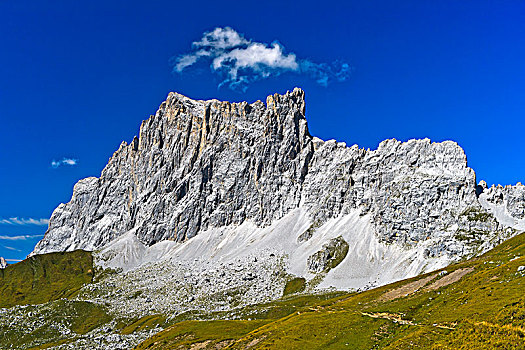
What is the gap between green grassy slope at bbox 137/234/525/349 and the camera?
44781mm

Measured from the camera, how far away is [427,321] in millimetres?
59906

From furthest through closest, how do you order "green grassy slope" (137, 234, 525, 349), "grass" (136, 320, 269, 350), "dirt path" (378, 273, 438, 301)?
"grass" (136, 320, 269, 350), "dirt path" (378, 273, 438, 301), "green grassy slope" (137, 234, 525, 349)

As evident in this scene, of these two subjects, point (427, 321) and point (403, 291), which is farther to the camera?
point (403, 291)

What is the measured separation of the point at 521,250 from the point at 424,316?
47948mm

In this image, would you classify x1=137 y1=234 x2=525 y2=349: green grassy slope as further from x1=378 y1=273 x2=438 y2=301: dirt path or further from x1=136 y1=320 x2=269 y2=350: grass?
x1=136 y1=320 x2=269 y2=350: grass

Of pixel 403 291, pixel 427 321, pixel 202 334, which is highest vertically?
pixel 202 334

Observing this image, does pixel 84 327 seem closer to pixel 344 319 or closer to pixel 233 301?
pixel 233 301

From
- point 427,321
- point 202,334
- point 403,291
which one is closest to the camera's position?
point 427,321

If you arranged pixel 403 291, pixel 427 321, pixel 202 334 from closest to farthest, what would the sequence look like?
1. pixel 427 321
2. pixel 403 291
3. pixel 202 334

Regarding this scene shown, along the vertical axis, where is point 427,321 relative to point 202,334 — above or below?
below

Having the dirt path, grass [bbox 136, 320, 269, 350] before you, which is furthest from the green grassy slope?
grass [bbox 136, 320, 269, 350]

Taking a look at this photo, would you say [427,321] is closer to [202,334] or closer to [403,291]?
[403,291]

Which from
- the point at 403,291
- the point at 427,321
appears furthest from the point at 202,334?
the point at 427,321

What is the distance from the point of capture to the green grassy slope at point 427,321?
147 feet
